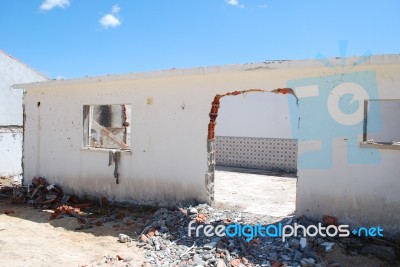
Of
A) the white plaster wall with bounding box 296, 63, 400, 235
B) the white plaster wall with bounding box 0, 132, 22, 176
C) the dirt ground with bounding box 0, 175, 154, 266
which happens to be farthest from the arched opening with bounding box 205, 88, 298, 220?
the white plaster wall with bounding box 0, 132, 22, 176

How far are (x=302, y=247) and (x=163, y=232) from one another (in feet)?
7.86

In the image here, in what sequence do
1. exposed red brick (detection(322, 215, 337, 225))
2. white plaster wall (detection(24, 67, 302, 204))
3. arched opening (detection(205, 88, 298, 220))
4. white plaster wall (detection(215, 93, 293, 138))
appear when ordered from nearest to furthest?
exposed red brick (detection(322, 215, 337, 225)) → white plaster wall (detection(24, 67, 302, 204)) → arched opening (detection(205, 88, 298, 220)) → white plaster wall (detection(215, 93, 293, 138))

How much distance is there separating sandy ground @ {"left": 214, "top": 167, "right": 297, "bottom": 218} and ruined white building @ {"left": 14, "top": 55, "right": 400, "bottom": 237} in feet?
3.42

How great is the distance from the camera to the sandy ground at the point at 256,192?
734cm

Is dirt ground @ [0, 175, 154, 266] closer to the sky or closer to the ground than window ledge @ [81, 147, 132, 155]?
closer to the ground

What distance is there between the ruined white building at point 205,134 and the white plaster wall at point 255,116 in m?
3.63

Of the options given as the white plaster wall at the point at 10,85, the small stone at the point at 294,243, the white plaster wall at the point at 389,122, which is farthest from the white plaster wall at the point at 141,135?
the white plaster wall at the point at 389,122

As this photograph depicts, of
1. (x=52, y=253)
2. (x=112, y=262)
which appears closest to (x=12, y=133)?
(x=52, y=253)

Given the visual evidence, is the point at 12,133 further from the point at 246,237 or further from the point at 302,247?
the point at 302,247

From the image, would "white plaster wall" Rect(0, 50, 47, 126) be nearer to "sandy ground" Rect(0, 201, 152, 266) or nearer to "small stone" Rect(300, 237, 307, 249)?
"sandy ground" Rect(0, 201, 152, 266)

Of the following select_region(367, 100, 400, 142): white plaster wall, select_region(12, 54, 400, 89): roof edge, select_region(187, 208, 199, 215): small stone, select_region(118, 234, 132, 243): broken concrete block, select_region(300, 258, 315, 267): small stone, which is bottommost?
select_region(118, 234, 132, 243): broken concrete block

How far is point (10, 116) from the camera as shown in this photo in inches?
542

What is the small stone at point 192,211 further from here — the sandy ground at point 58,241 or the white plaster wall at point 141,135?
the sandy ground at point 58,241

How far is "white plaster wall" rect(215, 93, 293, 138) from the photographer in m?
13.5
